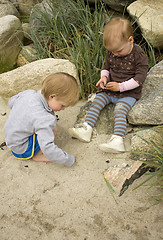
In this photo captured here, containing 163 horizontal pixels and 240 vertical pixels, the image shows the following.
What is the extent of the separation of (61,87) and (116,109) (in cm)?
71

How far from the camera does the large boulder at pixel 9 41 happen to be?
3.44m

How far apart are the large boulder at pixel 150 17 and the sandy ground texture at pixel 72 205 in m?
1.67

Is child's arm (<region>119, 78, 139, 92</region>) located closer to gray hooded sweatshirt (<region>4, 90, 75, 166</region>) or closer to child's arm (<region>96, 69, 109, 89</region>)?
child's arm (<region>96, 69, 109, 89</region>)

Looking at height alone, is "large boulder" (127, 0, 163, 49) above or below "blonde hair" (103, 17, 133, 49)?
below

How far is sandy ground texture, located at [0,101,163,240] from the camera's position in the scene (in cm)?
160

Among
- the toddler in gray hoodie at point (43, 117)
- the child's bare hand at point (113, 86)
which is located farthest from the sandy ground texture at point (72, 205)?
the child's bare hand at point (113, 86)

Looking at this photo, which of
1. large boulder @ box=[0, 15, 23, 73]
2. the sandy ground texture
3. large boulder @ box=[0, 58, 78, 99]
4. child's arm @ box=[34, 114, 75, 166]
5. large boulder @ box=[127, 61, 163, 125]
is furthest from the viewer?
large boulder @ box=[0, 15, 23, 73]

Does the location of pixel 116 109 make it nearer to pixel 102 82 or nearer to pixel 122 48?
pixel 102 82

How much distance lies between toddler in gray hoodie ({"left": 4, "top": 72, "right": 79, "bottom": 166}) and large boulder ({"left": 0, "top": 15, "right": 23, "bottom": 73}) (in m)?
1.75

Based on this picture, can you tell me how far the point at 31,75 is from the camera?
2773mm

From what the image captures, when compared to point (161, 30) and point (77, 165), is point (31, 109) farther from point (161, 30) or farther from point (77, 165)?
point (161, 30)

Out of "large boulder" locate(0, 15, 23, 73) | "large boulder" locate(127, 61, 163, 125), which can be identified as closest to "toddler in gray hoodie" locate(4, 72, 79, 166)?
"large boulder" locate(127, 61, 163, 125)

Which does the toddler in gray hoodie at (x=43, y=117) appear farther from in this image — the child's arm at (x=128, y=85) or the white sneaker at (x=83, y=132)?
the child's arm at (x=128, y=85)

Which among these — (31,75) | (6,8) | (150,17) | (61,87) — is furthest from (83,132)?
(6,8)
